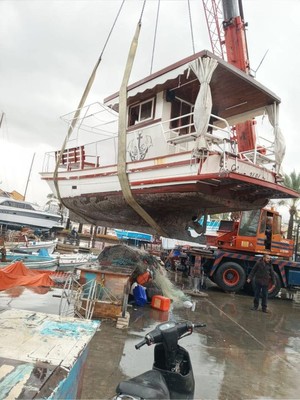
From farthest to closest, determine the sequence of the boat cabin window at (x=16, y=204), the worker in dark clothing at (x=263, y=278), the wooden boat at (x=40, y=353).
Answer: the boat cabin window at (x=16, y=204), the worker in dark clothing at (x=263, y=278), the wooden boat at (x=40, y=353)

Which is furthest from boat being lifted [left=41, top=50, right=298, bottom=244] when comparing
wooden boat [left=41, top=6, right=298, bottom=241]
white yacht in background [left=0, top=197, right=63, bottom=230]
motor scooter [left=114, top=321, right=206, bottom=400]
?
white yacht in background [left=0, top=197, right=63, bottom=230]

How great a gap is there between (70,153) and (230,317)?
568 cm

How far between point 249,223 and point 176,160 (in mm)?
6505

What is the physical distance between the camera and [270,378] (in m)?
4.19

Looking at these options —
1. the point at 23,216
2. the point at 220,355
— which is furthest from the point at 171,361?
the point at 23,216

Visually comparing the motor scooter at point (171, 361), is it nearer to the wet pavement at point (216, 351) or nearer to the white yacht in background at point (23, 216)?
the wet pavement at point (216, 351)

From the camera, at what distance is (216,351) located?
16.3 ft

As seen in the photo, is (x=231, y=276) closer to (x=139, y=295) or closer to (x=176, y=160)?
(x=139, y=295)

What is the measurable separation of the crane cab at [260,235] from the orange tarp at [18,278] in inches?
251

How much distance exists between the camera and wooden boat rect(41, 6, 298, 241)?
219 inches

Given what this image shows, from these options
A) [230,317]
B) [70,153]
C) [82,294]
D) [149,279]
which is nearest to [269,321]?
[230,317]

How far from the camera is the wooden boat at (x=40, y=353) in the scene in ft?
4.85

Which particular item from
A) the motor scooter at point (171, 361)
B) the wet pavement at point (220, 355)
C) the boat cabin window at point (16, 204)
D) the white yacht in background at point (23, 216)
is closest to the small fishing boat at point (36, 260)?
the wet pavement at point (220, 355)

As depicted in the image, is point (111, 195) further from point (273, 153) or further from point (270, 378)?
point (270, 378)
